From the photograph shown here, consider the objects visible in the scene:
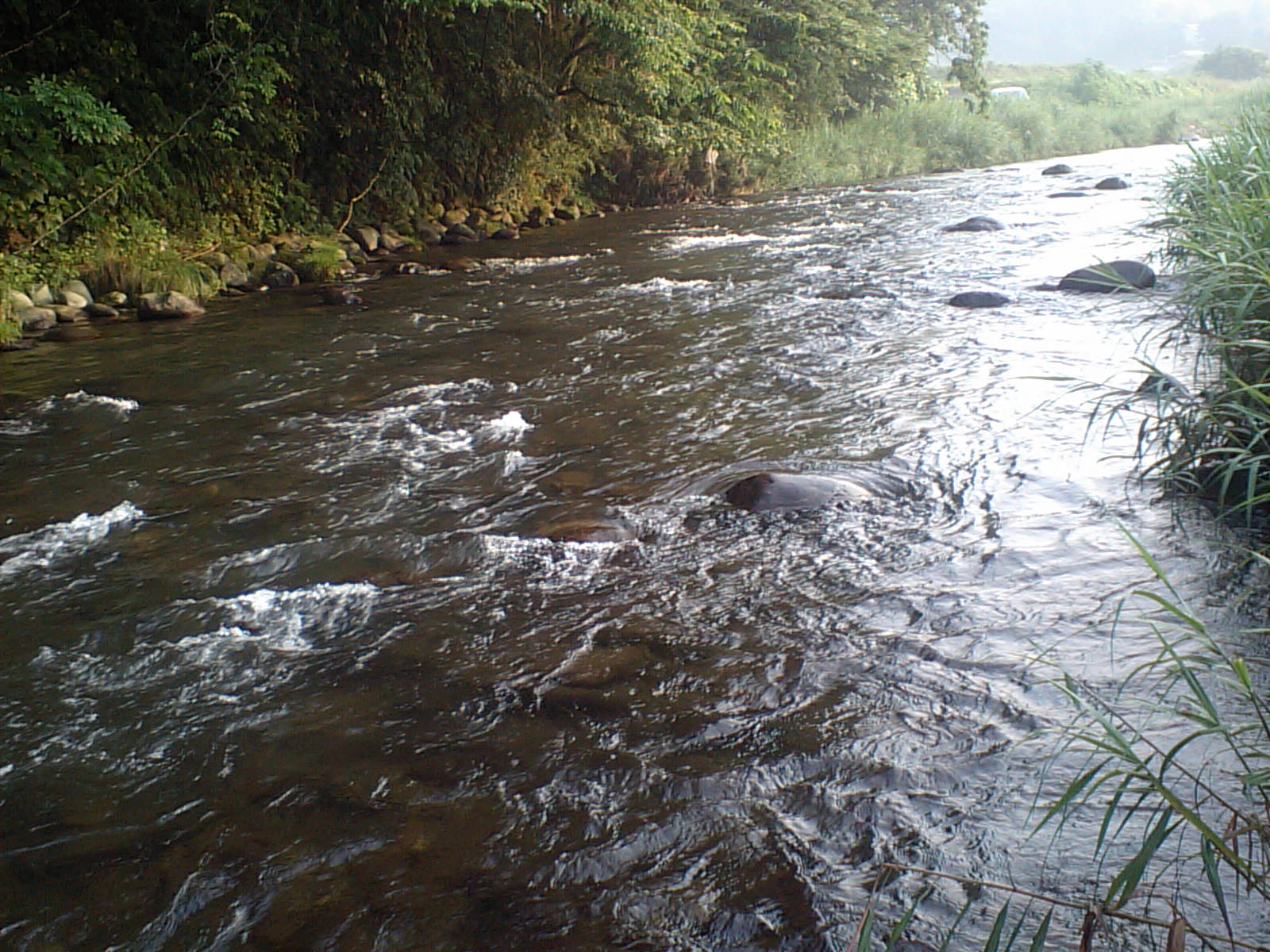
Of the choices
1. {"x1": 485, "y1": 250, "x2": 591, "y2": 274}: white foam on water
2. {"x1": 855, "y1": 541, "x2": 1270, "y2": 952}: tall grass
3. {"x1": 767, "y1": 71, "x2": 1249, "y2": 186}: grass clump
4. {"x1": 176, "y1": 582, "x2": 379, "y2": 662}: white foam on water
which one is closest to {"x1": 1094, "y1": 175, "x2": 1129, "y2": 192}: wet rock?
{"x1": 767, "y1": 71, "x2": 1249, "y2": 186}: grass clump

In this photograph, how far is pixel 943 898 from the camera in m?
1.97

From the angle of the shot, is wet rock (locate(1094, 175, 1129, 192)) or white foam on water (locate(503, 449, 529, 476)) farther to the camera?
wet rock (locate(1094, 175, 1129, 192))

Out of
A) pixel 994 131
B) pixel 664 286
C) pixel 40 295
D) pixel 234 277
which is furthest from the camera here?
pixel 994 131

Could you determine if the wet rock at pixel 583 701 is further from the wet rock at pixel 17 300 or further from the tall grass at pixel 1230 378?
the wet rock at pixel 17 300

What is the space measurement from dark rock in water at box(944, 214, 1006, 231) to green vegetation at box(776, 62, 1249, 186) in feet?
17.3

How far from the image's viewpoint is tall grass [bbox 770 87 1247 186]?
70.7ft

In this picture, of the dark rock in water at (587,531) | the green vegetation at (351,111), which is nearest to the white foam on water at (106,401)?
the green vegetation at (351,111)

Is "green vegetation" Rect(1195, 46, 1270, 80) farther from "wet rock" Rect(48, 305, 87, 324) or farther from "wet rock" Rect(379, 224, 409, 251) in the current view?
"wet rock" Rect(48, 305, 87, 324)

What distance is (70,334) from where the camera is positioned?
8211mm

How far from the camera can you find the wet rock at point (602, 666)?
291 cm

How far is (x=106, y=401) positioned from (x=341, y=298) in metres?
3.47

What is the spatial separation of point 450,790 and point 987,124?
27.6 meters


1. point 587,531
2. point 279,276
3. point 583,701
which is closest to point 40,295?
point 279,276

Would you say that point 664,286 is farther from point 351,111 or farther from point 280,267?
point 351,111
